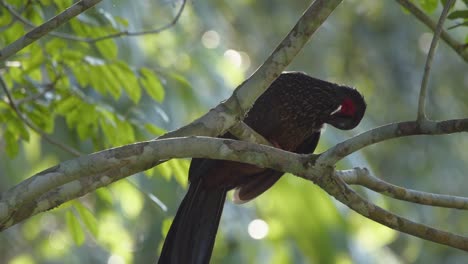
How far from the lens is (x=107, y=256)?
9531 millimetres

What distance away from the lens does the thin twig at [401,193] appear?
9.62 ft

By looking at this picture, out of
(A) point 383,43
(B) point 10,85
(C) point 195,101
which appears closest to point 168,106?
(C) point 195,101

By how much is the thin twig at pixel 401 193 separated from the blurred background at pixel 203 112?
2.83 feet

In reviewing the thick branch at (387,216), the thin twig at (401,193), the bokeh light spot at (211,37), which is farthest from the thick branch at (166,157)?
the bokeh light spot at (211,37)

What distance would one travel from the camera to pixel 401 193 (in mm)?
2971

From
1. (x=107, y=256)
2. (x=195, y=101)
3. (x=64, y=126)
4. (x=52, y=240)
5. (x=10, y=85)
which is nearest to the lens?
(x=10, y=85)

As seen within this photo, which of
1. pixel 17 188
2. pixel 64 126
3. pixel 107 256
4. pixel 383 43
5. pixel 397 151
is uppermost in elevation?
pixel 383 43

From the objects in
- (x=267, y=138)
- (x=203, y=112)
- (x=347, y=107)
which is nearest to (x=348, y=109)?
(x=347, y=107)

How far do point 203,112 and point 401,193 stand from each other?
9.89ft

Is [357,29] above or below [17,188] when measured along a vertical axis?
above

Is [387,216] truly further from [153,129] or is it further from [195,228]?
[195,228]

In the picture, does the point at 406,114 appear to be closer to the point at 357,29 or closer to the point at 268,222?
the point at 357,29

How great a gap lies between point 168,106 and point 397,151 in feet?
15.2

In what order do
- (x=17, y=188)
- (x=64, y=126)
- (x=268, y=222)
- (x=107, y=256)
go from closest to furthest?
(x=17, y=188)
(x=64, y=126)
(x=268, y=222)
(x=107, y=256)
